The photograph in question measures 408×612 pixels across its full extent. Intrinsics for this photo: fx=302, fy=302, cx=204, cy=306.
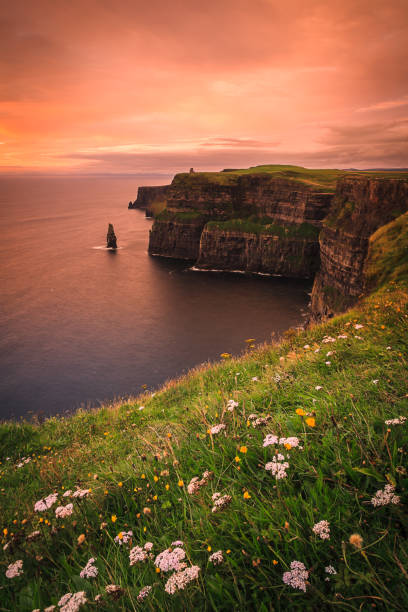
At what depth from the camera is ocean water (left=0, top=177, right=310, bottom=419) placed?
144 feet

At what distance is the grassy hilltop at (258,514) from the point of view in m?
2.16

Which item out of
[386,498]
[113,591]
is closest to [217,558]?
[113,591]

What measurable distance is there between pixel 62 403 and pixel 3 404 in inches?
305

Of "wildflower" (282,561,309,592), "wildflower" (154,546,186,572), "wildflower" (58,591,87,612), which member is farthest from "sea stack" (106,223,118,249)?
"wildflower" (282,561,309,592)

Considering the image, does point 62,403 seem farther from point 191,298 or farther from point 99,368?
point 191,298

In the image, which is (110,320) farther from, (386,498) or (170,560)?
(386,498)

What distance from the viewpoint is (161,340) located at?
188ft

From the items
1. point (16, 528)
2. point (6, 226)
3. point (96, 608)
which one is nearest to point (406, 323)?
point (96, 608)

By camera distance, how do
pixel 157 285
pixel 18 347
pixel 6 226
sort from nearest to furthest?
pixel 18 347 < pixel 157 285 < pixel 6 226

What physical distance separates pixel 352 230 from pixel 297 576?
219 ft

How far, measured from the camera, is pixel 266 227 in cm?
11081

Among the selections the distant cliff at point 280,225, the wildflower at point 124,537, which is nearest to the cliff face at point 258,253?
the distant cliff at point 280,225

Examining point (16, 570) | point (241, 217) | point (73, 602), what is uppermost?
point (241, 217)

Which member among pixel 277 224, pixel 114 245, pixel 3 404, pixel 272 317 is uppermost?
pixel 277 224
